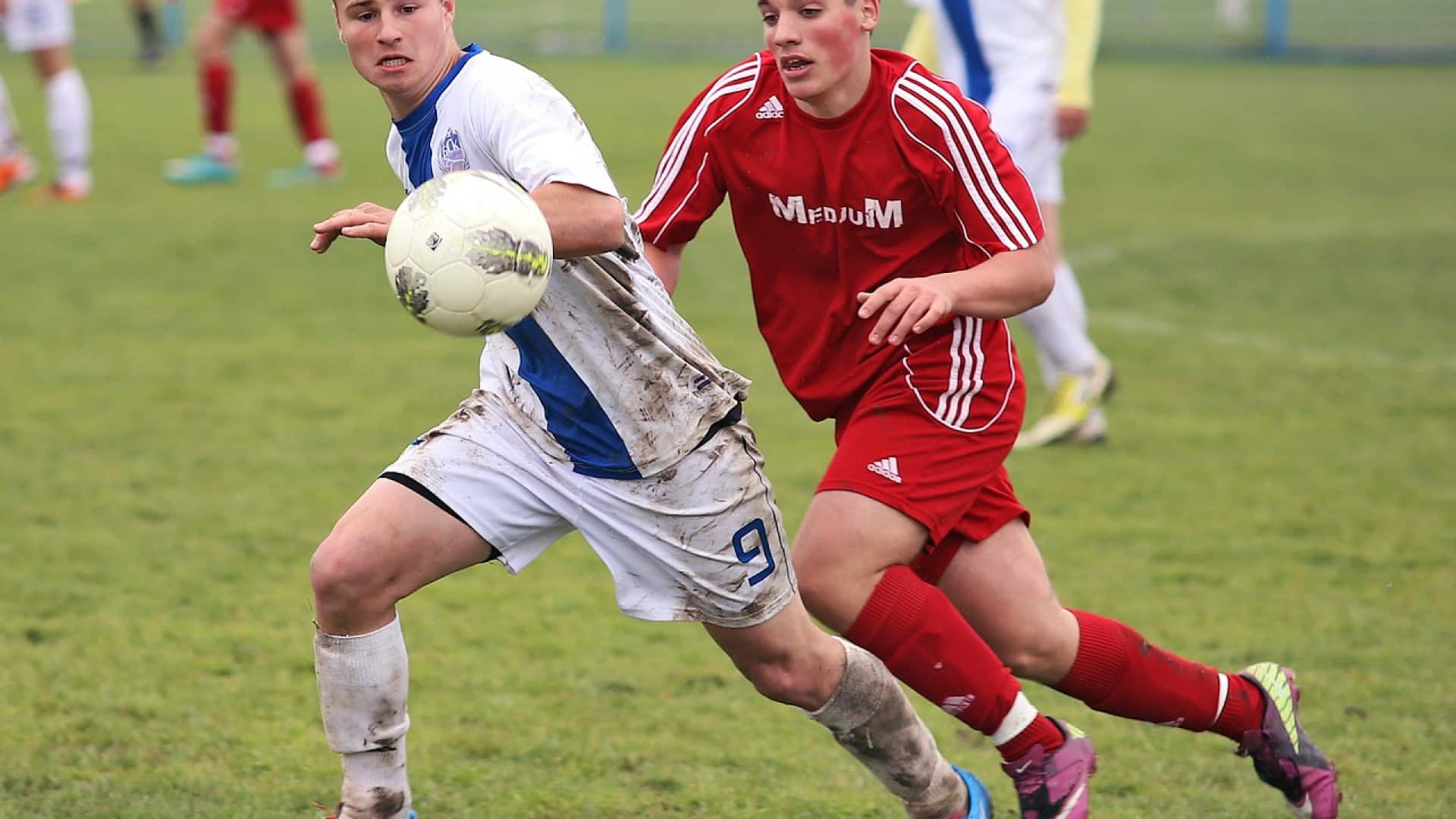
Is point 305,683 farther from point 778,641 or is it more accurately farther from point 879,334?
point 879,334

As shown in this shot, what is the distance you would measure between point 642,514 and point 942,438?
61 cm

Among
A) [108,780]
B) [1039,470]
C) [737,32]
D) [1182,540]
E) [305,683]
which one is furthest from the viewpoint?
[737,32]

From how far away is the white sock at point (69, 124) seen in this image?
1098 centimetres

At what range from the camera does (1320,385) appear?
733 cm

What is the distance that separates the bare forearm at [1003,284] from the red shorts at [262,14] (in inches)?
391

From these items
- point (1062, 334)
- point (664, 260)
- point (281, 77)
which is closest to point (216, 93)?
point (281, 77)

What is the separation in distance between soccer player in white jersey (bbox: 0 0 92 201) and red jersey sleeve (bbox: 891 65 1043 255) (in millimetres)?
9116

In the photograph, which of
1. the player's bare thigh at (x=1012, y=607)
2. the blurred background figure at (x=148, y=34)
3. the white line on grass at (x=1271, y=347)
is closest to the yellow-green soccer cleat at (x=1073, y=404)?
the white line on grass at (x=1271, y=347)

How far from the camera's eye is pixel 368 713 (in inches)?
118

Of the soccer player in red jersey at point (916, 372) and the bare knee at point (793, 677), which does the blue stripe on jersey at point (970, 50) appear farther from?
the bare knee at point (793, 677)

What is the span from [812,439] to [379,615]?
375cm

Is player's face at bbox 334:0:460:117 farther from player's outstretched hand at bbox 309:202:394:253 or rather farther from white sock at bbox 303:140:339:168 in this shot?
white sock at bbox 303:140:339:168

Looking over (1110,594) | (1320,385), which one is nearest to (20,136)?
(1320,385)

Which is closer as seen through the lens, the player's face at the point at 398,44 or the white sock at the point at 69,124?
the player's face at the point at 398,44
